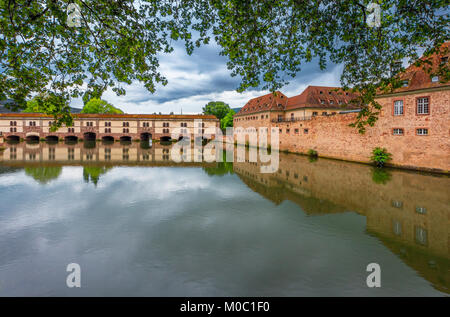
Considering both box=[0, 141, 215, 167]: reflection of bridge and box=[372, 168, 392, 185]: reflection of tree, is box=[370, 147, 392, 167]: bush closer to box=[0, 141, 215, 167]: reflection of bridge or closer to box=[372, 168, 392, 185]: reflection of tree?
box=[372, 168, 392, 185]: reflection of tree

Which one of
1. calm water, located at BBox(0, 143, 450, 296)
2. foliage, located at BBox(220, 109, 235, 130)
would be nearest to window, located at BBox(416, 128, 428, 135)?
calm water, located at BBox(0, 143, 450, 296)

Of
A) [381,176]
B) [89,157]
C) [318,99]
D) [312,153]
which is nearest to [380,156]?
[381,176]

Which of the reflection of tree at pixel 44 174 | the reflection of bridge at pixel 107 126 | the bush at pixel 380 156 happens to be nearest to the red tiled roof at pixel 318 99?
the bush at pixel 380 156

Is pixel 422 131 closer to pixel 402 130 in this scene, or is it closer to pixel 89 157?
pixel 402 130

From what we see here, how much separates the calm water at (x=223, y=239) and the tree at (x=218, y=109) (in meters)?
67.8

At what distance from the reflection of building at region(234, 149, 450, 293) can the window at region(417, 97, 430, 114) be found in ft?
16.7

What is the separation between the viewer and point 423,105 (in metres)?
17.6

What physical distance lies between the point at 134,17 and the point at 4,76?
3210 millimetres

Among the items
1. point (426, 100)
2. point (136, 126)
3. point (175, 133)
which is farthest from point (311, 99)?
point (136, 126)

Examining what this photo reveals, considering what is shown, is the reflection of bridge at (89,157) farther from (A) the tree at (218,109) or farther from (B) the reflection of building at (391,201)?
(A) the tree at (218,109)

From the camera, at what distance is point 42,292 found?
14.9 ft

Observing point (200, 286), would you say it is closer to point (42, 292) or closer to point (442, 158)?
point (42, 292)

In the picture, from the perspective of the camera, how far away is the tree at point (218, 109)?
7925cm

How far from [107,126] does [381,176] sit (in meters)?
58.1
